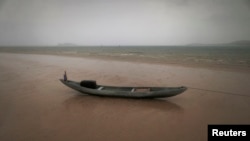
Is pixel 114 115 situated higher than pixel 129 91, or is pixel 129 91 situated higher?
pixel 129 91

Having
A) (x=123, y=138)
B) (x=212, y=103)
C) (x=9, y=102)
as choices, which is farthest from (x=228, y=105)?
(x=9, y=102)

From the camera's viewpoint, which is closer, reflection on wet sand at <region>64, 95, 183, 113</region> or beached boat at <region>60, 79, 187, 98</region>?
reflection on wet sand at <region>64, 95, 183, 113</region>

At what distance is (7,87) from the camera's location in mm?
10852

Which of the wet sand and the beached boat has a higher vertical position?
the beached boat

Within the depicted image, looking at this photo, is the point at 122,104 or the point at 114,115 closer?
the point at 114,115

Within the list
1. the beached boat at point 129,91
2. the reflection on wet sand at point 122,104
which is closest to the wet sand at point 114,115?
the reflection on wet sand at point 122,104

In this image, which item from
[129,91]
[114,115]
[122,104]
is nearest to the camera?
[114,115]

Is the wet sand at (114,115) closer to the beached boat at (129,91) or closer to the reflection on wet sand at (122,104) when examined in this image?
the reflection on wet sand at (122,104)

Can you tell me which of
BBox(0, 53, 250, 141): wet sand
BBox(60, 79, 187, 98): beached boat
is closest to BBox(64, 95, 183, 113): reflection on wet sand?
BBox(0, 53, 250, 141): wet sand

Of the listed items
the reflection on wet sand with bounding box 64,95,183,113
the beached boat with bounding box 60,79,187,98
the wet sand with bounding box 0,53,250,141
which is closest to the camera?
the wet sand with bounding box 0,53,250,141

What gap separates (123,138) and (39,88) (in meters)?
7.77

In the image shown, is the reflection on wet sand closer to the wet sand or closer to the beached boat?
the wet sand

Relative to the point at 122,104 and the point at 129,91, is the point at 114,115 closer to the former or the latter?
the point at 122,104

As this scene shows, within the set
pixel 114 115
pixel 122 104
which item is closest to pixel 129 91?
pixel 122 104
